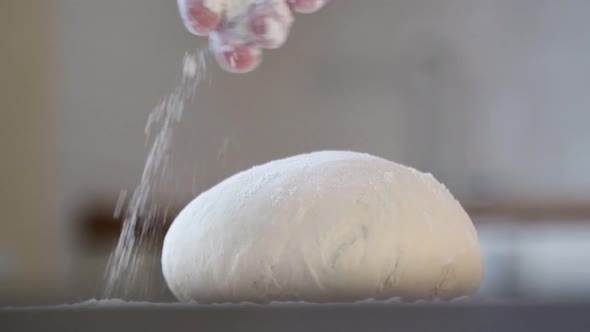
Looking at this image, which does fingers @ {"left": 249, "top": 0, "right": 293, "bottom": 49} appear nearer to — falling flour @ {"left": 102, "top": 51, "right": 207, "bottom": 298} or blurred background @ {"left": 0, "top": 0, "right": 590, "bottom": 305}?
falling flour @ {"left": 102, "top": 51, "right": 207, "bottom": 298}

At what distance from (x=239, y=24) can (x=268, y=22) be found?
2 centimetres

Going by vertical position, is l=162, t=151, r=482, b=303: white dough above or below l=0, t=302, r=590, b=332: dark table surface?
above

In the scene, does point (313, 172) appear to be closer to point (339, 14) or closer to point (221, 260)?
point (221, 260)

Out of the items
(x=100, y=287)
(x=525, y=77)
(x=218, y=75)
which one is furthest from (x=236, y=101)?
(x=100, y=287)

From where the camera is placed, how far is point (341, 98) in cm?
200

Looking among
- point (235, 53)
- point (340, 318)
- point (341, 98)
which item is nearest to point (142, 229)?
point (235, 53)

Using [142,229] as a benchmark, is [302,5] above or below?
above

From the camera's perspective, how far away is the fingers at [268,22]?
59 centimetres

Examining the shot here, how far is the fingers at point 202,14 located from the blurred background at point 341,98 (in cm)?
130

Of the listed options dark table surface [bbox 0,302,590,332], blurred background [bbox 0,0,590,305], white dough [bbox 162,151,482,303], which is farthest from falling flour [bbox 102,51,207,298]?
blurred background [bbox 0,0,590,305]

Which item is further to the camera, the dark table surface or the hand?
the hand

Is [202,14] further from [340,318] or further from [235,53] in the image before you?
[340,318]

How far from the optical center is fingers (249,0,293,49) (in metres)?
0.59

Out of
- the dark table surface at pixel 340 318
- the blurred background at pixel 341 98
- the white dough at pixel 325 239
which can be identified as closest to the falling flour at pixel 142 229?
the white dough at pixel 325 239
